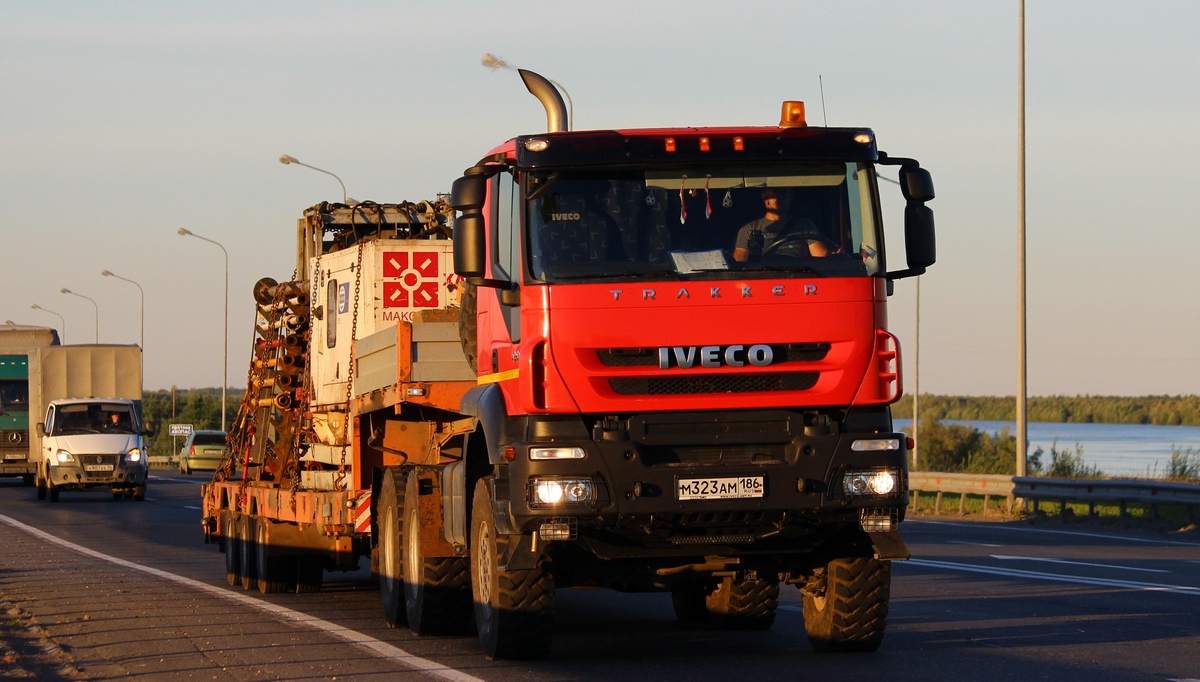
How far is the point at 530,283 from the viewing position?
9.48 meters

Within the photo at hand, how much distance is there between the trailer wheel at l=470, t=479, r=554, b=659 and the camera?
32.4ft

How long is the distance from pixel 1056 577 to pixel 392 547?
6.93 meters

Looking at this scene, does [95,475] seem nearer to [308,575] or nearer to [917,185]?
[308,575]

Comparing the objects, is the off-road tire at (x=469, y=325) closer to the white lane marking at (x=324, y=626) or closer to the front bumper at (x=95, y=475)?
the white lane marking at (x=324, y=626)

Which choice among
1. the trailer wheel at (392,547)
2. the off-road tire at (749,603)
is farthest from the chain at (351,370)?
the off-road tire at (749,603)

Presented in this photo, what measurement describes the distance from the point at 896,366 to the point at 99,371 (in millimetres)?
33083

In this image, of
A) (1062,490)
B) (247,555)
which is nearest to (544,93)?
(247,555)

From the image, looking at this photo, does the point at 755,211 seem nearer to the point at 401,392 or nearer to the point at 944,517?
the point at 401,392

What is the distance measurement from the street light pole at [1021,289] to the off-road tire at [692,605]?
1617 cm

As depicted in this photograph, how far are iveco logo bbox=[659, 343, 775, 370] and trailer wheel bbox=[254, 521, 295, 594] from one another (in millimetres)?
7566

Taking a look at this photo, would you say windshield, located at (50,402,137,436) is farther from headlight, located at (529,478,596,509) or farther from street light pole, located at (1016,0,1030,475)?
headlight, located at (529,478,596,509)

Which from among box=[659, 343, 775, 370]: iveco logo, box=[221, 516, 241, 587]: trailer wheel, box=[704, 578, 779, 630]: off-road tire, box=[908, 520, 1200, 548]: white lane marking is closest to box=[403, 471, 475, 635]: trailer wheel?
box=[704, 578, 779, 630]: off-road tire

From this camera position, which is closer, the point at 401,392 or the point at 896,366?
the point at 896,366

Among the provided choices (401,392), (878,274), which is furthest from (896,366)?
(401,392)
